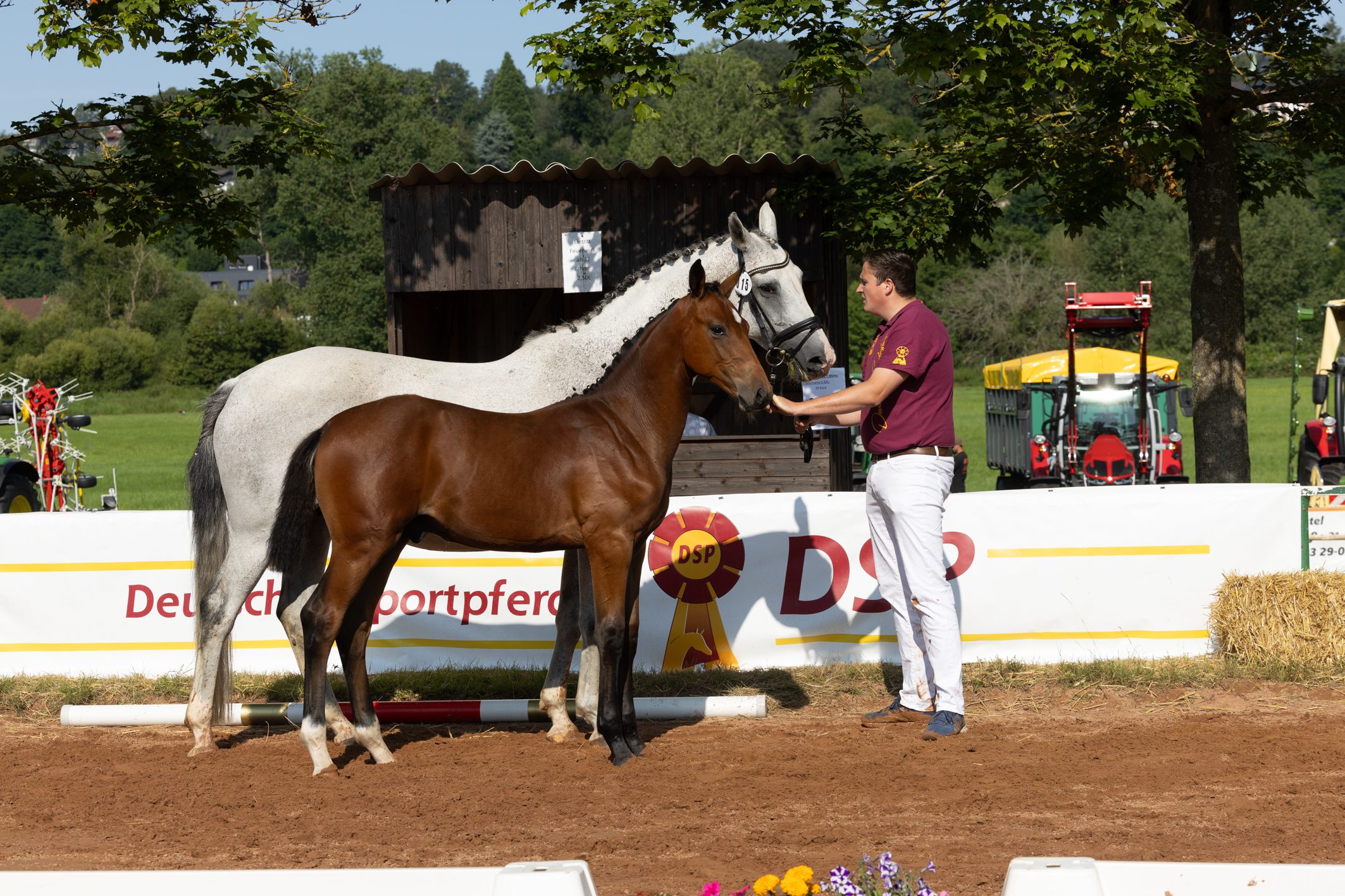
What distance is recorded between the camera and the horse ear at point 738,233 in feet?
21.4

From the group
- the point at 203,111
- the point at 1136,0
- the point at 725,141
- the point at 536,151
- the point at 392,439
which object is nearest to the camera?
the point at 392,439

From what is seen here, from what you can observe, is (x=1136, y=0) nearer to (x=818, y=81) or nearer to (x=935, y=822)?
(x=818, y=81)

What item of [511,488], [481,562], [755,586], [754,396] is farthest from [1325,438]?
[511,488]

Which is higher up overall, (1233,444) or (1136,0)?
(1136,0)

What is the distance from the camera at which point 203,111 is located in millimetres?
10188

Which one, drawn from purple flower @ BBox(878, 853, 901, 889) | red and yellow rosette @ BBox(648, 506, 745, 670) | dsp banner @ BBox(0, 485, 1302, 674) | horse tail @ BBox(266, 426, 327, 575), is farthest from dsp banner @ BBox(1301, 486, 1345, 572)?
purple flower @ BBox(878, 853, 901, 889)

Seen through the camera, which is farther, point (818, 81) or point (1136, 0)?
point (818, 81)

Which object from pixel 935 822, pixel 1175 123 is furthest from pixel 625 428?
pixel 1175 123

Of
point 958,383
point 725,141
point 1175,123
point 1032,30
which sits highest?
point 725,141

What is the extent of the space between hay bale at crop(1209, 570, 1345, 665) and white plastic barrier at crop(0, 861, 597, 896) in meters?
6.39

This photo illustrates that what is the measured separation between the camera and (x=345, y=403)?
645cm

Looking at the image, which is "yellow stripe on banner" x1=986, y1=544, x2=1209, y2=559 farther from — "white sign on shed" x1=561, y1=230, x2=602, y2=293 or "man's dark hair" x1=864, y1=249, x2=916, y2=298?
"white sign on shed" x1=561, y1=230, x2=602, y2=293

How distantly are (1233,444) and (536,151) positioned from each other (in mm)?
120591

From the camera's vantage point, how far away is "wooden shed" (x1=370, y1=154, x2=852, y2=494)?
11.7 m
